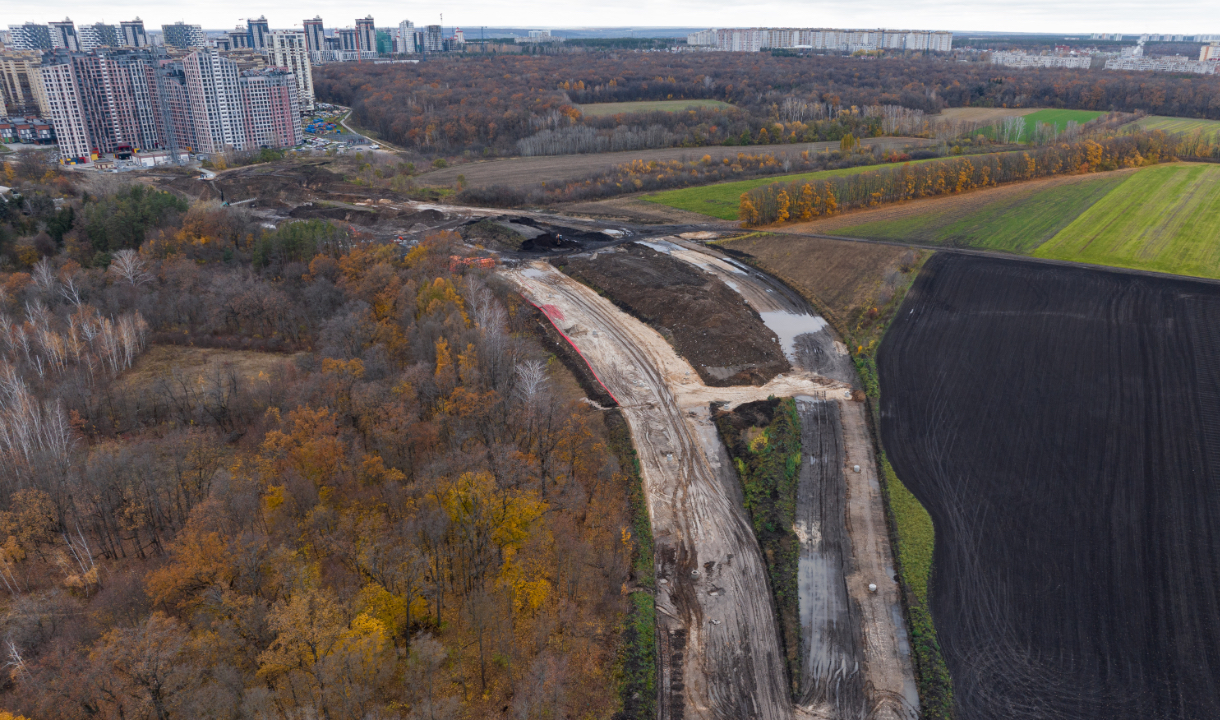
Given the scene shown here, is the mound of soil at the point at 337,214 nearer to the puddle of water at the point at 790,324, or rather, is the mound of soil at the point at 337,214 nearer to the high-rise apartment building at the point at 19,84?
the puddle of water at the point at 790,324

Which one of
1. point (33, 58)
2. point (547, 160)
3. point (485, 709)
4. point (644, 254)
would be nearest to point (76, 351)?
point (485, 709)

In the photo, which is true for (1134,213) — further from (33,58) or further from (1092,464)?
(33,58)

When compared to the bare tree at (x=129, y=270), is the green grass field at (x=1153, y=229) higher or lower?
higher

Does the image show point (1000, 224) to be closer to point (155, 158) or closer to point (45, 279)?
point (45, 279)

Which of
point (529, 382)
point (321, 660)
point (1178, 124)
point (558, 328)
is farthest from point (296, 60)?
point (1178, 124)

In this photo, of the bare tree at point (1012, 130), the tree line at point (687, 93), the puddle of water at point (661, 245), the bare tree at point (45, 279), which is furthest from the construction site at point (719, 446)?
the bare tree at point (1012, 130)

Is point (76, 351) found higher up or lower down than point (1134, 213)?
lower down

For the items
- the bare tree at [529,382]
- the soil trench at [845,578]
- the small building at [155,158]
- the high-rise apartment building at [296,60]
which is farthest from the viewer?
the high-rise apartment building at [296,60]
